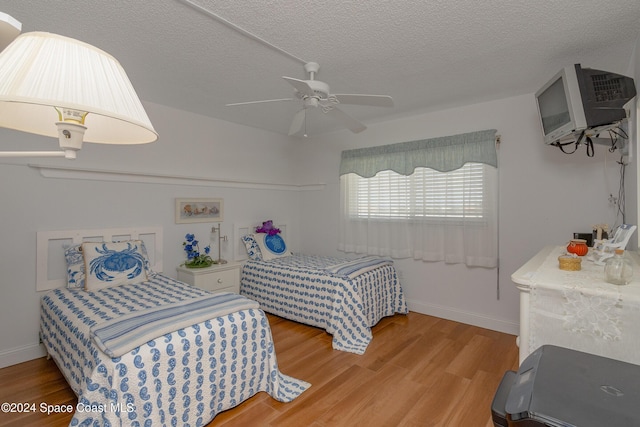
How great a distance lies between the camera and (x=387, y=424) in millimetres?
1782

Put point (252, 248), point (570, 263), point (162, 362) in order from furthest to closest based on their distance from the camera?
point (252, 248) → point (162, 362) → point (570, 263)

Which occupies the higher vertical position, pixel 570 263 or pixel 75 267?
pixel 570 263

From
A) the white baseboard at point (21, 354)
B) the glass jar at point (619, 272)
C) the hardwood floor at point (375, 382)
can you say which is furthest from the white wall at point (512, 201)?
the white baseboard at point (21, 354)

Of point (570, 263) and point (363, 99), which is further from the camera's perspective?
point (363, 99)

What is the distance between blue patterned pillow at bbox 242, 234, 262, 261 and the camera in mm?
3895

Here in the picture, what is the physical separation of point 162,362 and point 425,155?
10.3ft

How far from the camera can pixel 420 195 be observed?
3574 mm

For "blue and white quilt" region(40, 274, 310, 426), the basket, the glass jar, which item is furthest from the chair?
"blue and white quilt" region(40, 274, 310, 426)

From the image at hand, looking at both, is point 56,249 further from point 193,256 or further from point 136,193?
point 193,256

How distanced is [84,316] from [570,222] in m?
3.87

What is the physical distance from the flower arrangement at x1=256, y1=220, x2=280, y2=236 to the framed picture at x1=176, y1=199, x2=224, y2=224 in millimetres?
553

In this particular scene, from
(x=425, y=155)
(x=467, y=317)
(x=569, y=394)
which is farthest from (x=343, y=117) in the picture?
(x=467, y=317)

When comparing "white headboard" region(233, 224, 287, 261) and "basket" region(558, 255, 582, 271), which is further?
"white headboard" region(233, 224, 287, 261)

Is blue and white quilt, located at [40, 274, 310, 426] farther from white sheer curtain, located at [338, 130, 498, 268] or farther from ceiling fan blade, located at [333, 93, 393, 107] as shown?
white sheer curtain, located at [338, 130, 498, 268]
